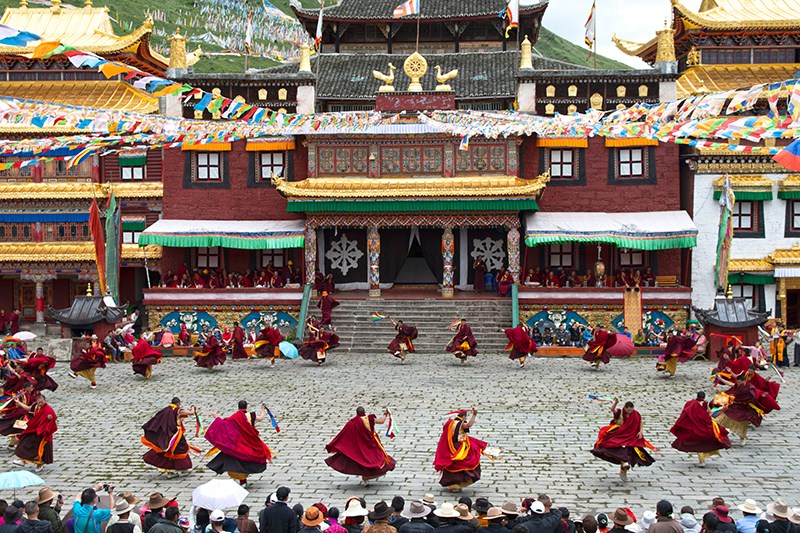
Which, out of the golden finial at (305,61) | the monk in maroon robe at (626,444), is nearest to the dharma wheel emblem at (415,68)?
the golden finial at (305,61)

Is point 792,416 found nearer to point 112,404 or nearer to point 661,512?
point 661,512

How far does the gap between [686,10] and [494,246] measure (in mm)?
13197

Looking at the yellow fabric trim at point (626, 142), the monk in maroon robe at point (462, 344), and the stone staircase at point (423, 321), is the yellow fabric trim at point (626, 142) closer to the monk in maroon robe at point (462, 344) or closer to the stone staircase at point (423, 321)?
the stone staircase at point (423, 321)

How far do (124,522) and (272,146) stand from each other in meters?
27.8

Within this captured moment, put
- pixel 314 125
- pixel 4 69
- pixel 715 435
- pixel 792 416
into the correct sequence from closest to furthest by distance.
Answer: pixel 715 435 → pixel 792 416 → pixel 314 125 → pixel 4 69

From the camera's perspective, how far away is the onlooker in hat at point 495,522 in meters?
11.5

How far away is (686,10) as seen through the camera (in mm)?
41156

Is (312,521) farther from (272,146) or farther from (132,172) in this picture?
(132,172)

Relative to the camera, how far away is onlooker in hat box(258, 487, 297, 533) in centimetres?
1225

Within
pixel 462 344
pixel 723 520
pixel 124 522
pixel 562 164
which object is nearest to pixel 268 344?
pixel 462 344

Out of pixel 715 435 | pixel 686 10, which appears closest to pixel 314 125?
pixel 715 435

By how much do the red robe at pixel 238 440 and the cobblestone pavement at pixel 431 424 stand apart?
596mm

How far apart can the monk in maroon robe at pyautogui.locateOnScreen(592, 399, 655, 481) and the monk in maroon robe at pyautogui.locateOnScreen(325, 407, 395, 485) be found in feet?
11.8

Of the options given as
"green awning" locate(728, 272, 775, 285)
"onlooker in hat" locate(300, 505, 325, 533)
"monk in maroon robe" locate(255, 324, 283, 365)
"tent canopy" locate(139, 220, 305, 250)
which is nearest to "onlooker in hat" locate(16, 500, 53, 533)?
"onlooker in hat" locate(300, 505, 325, 533)
